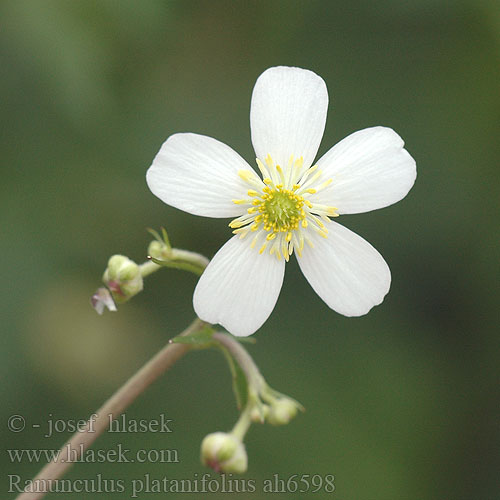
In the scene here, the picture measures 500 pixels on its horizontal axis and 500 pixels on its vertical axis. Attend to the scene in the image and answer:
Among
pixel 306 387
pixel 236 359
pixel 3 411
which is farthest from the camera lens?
pixel 306 387

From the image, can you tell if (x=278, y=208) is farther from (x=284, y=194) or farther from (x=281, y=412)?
(x=281, y=412)

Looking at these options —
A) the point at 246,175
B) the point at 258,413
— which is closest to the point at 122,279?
the point at 246,175

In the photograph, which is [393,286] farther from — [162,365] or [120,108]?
[162,365]

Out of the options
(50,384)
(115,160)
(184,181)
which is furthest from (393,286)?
(184,181)

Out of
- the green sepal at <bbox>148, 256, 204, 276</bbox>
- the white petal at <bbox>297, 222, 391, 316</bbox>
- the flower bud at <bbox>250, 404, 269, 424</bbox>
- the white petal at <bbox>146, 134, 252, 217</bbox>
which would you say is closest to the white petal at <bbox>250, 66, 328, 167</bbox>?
the white petal at <bbox>146, 134, 252, 217</bbox>

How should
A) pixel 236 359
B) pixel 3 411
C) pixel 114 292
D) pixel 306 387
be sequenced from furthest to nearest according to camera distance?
pixel 306 387 < pixel 3 411 < pixel 236 359 < pixel 114 292

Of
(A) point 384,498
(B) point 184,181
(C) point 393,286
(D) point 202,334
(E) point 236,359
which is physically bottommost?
(A) point 384,498

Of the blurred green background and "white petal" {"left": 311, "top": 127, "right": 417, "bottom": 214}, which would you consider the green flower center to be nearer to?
"white petal" {"left": 311, "top": 127, "right": 417, "bottom": 214}
